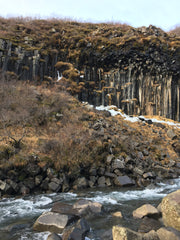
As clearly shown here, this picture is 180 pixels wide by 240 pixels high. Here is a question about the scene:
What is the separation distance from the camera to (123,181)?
13023 mm

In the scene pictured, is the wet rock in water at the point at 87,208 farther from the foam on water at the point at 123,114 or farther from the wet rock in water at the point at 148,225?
the foam on water at the point at 123,114

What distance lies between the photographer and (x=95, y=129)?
61.6 ft

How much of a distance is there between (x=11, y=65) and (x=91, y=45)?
46.8 ft

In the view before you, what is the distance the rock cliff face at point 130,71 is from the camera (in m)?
30.9

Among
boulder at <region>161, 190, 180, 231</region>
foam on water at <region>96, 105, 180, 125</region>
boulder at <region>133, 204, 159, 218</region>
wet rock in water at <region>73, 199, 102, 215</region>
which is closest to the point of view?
boulder at <region>161, 190, 180, 231</region>

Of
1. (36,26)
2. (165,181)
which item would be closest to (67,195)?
(165,181)

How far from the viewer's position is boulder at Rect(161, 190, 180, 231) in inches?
219

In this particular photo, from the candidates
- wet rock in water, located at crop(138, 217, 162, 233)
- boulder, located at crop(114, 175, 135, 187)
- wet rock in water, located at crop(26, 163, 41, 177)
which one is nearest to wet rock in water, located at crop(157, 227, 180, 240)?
wet rock in water, located at crop(138, 217, 162, 233)

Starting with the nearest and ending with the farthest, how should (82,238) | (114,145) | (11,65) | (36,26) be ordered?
(82,238) < (114,145) < (11,65) < (36,26)

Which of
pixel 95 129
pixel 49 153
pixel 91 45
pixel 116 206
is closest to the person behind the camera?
pixel 116 206

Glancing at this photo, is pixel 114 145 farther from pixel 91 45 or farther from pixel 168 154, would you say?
pixel 91 45

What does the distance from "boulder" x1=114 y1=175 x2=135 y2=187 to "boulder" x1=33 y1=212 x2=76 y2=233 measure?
7049 mm

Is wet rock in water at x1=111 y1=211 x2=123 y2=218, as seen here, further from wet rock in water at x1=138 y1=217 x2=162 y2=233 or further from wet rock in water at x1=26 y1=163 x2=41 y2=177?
wet rock in water at x1=26 y1=163 x2=41 y2=177

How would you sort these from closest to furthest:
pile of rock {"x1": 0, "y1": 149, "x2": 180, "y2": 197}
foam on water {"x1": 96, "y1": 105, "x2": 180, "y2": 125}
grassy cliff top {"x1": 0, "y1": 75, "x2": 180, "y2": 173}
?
1. pile of rock {"x1": 0, "y1": 149, "x2": 180, "y2": 197}
2. grassy cliff top {"x1": 0, "y1": 75, "x2": 180, "y2": 173}
3. foam on water {"x1": 96, "y1": 105, "x2": 180, "y2": 125}
